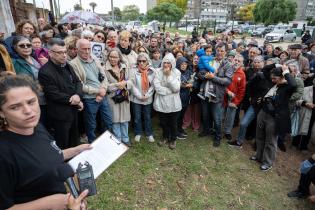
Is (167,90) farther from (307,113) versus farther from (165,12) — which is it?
(165,12)

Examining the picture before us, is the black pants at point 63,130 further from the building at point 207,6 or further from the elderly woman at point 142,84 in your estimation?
the building at point 207,6

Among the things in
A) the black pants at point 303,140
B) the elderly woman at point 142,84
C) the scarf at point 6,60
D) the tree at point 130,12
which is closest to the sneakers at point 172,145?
the elderly woman at point 142,84

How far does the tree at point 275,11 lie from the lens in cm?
4500

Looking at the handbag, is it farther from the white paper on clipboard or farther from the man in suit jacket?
the white paper on clipboard

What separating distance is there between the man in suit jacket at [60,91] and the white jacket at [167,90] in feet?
5.16

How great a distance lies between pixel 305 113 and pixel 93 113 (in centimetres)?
424

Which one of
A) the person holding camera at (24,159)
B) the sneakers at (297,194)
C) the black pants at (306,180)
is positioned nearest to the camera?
the person holding camera at (24,159)

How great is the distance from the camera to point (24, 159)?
143 centimetres

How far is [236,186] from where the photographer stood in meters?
3.98

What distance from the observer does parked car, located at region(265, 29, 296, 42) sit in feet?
92.2

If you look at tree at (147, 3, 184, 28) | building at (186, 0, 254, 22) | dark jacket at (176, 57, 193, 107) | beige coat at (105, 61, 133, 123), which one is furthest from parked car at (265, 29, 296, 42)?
building at (186, 0, 254, 22)

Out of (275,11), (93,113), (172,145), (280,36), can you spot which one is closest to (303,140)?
(172,145)

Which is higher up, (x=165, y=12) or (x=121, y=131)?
(x=165, y=12)

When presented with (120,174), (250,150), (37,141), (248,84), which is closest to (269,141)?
(250,150)
